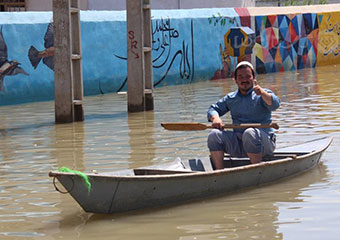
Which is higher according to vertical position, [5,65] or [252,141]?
[5,65]

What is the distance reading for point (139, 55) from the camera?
1681cm

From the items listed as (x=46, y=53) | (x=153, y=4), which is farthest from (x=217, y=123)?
(x=153, y=4)

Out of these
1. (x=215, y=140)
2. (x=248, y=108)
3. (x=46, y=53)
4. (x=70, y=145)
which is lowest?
(x=70, y=145)

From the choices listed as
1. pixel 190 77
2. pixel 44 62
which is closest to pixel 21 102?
pixel 44 62

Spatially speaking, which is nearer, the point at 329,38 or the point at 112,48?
the point at 112,48

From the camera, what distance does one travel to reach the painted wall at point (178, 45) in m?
19.2

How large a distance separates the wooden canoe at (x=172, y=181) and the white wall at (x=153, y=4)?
19.5 meters

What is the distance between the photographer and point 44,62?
19.7 m

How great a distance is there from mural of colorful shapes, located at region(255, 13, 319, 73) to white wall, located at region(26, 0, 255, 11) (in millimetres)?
4307

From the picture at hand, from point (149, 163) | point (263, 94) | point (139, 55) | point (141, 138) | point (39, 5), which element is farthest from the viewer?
point (39, 5)

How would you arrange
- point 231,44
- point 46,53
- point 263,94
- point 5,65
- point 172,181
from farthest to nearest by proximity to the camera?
1. point 231,44
2. point 46,53
3. point 5,65
4. point 263,94
5. point 172,181

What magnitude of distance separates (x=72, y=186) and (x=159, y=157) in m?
3.96

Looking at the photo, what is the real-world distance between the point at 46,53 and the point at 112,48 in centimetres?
223

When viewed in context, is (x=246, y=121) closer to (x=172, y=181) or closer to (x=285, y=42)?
(x=172, y=181)
